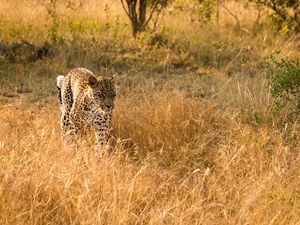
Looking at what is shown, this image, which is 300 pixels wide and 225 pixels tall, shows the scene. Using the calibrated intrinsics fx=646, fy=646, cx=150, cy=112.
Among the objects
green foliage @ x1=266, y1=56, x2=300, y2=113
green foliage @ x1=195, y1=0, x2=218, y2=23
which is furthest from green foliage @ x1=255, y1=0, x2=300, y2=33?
green foliage @ x1=266, y1=56, x2=300, y2=113

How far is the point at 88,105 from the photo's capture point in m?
6.66

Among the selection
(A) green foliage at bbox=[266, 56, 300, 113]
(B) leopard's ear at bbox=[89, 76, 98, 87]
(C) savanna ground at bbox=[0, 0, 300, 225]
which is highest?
(B) leopard's ear at bbox=[89, 76, 98, 87]

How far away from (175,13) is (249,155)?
28.2 feet

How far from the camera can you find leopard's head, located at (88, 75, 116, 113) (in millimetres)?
6406

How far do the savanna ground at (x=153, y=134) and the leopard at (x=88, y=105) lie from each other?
170 mm

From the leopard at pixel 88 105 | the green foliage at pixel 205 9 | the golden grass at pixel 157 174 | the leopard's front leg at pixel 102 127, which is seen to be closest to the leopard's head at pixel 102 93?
the leopard at pixel 88 105

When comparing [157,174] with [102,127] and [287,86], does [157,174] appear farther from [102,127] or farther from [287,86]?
[287,86]

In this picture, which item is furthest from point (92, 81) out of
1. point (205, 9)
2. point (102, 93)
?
point (205, 9)

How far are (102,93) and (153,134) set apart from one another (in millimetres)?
924

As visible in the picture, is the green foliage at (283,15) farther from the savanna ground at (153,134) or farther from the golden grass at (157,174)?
the golden grass at (157,174)

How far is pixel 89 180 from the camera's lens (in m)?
5.04

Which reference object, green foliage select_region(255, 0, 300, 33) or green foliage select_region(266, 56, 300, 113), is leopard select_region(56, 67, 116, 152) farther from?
green foliage select_region(255, 0, 300, 33)

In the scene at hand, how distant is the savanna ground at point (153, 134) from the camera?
486 centimetres

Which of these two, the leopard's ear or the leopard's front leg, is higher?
the leopard's ear
